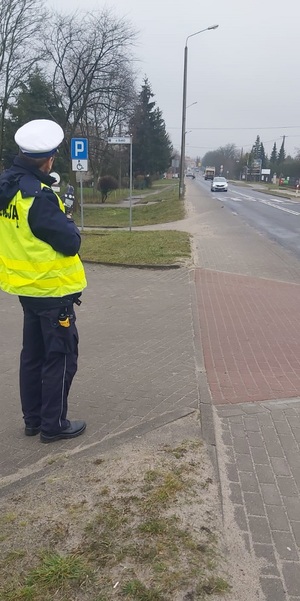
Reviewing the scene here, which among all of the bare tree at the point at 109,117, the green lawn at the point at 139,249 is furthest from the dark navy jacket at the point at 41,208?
the bare tree at the point at 109,117

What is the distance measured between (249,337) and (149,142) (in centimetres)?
5600

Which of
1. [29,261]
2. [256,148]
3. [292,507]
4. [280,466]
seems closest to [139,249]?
[29,261]

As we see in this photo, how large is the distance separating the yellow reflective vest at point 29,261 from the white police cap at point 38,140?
0.88 feet

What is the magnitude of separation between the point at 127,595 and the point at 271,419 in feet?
6.23

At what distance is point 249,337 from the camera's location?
566cm

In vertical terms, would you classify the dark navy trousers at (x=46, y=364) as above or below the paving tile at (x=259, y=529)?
above

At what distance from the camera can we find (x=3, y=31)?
28.1 meters

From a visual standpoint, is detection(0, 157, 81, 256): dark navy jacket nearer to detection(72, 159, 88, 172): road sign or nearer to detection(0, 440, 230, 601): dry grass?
detection(0, 440, 230, 601): dry grass

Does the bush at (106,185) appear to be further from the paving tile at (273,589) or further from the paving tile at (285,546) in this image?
the paving tile at (273,589)

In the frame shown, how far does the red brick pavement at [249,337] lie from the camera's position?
4.24 meters

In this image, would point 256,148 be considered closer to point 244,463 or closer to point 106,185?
point 106,185

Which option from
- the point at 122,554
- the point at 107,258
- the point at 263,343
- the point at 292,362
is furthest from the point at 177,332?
the point at 107,258

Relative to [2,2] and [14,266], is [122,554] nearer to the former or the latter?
[14,266]

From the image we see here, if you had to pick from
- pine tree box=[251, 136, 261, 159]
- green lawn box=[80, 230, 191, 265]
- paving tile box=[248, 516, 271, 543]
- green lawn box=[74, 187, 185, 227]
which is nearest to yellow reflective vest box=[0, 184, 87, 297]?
paving tile box=[248, 516, 271, 543]
